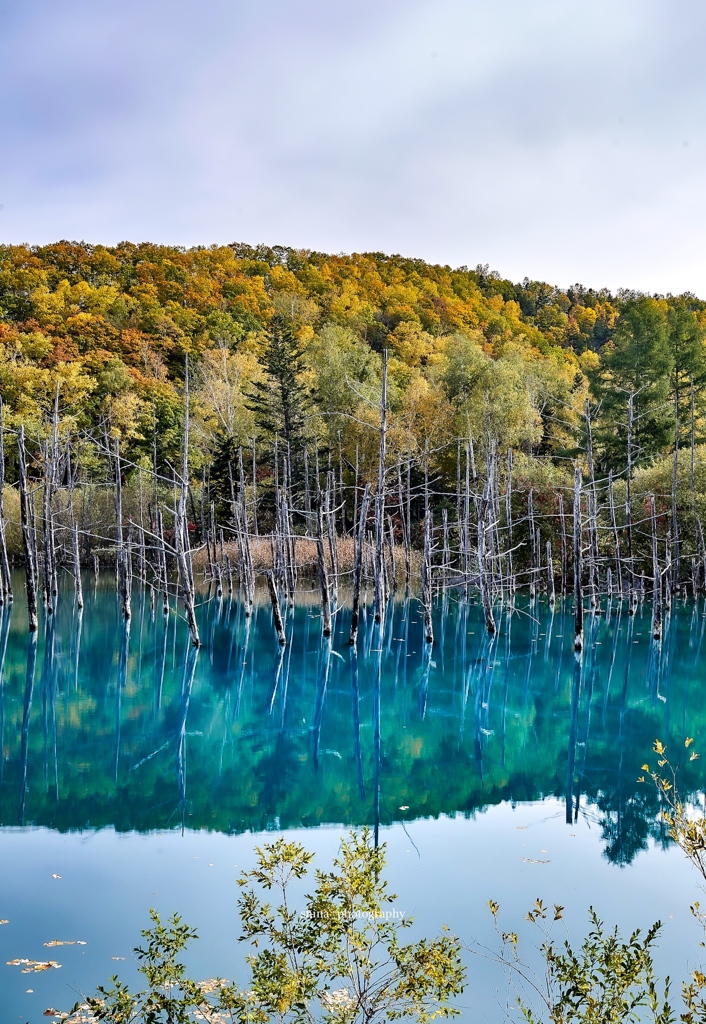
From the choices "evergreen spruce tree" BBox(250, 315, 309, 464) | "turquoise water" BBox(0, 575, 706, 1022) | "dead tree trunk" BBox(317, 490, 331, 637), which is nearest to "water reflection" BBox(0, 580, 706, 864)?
"turquoise water" BBox(0, 575, 706, 1022)

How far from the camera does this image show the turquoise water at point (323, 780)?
22.2 feet

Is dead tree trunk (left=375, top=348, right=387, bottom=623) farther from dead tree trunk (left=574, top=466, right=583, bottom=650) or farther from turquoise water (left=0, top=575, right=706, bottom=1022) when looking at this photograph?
dead tree trunk (left=574, top=466, right=583, bottom=650)

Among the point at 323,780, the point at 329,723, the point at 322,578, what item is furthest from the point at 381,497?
the point at 323,780

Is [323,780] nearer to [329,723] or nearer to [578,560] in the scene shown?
[329,723]

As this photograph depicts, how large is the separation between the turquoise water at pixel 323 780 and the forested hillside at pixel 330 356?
19.4ft

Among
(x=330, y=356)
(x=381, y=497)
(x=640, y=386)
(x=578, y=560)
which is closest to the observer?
(x=578, y=560)

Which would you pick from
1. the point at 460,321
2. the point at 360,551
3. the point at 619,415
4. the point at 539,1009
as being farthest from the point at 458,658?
the point at 460,321

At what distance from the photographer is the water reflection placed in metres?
9.73

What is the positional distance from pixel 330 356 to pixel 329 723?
30.0 m

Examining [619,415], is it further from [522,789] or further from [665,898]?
[665,898]

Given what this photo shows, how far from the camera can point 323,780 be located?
35.2ft

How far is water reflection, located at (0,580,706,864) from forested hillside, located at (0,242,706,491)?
18.6 ft

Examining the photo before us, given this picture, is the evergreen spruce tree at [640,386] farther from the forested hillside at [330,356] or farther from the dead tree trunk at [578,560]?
the dead tree trunk at [578,560]

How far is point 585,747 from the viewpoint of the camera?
1253 cm
